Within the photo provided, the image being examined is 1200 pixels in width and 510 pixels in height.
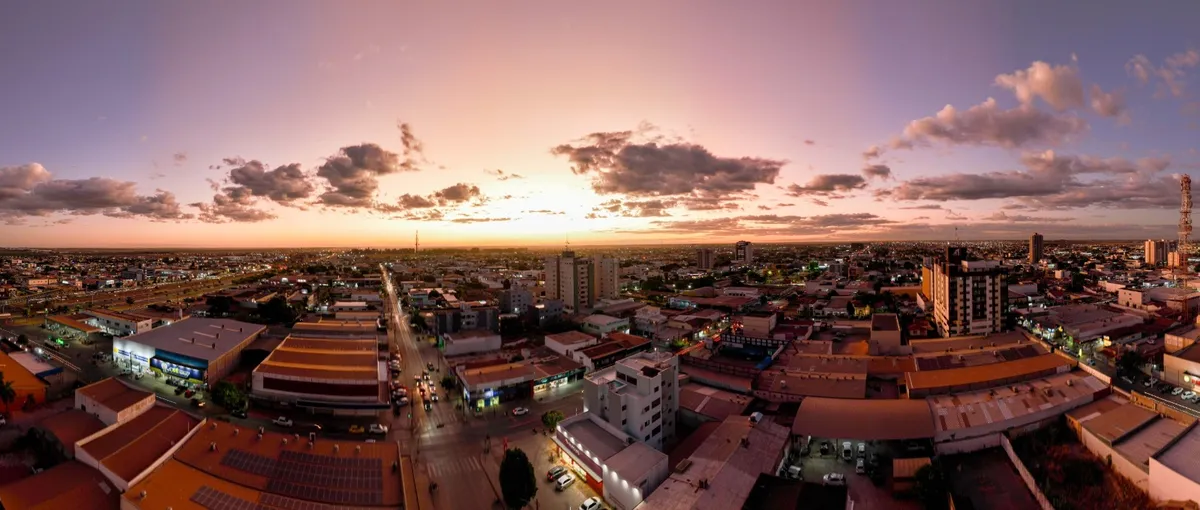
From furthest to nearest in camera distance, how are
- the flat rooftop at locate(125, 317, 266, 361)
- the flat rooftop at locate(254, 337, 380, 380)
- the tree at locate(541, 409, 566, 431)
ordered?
1. the flat rooftop at locate(125, 317, 266, 361)
2. the flat rooftop at locate(254, 337, 380, 380)
3. the tree at locate(541, 409, 566, 431)

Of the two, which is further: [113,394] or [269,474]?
[113,394]

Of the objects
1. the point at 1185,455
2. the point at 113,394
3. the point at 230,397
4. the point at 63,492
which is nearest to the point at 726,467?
the point at 1185,455

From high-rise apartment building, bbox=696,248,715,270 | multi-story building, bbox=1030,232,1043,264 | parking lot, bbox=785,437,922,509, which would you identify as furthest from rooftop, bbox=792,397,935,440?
multi-story building, bbox=1030,232,1043,264

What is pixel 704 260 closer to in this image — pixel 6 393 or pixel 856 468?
pixel 856 468

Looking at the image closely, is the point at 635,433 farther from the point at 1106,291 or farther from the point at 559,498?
the point at 1106,291

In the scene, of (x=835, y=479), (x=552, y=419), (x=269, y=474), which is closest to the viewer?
(x=269, y=474)

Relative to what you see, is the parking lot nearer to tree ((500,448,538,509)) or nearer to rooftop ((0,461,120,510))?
tree ((500,448,538,509))
